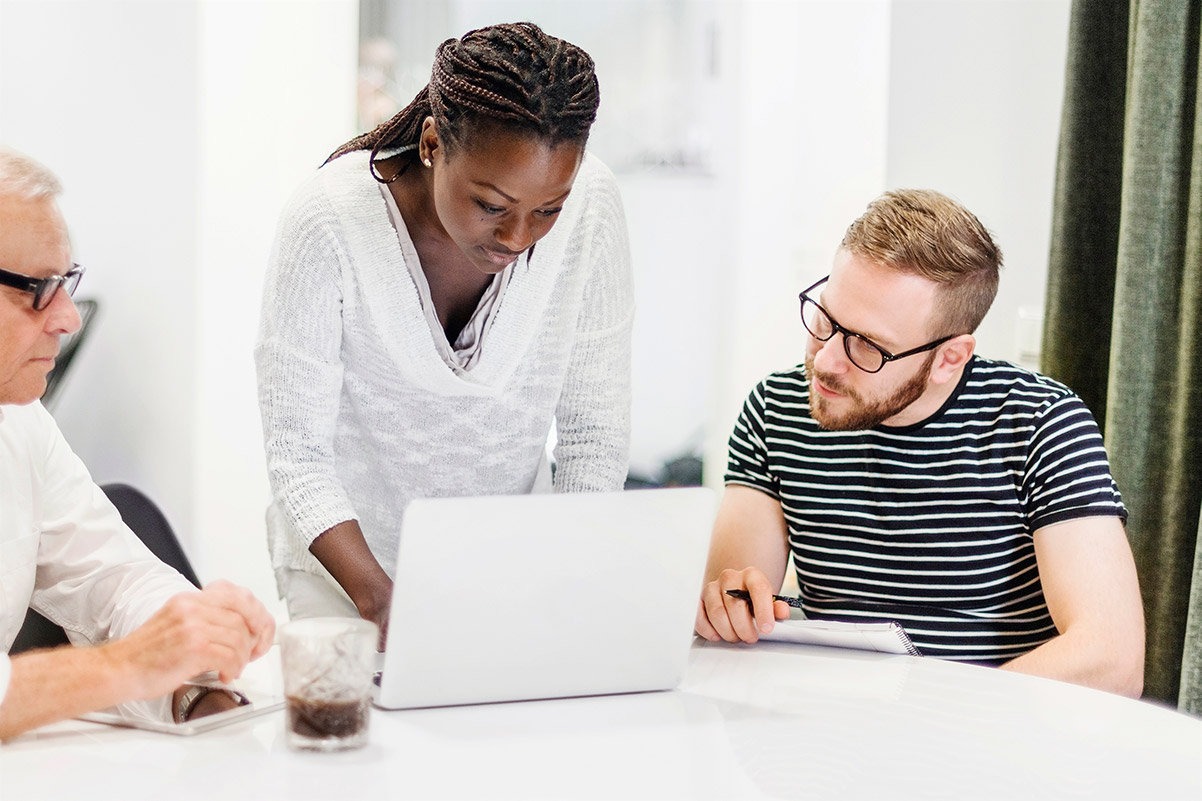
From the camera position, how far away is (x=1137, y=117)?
205cm

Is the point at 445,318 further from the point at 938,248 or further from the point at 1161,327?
the point at 1161,327

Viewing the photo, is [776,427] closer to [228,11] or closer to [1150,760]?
[1150,760]

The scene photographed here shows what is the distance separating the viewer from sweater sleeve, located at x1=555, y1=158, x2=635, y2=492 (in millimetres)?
1574

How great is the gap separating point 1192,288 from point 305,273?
141 centimetres

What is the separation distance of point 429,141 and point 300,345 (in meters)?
0.28

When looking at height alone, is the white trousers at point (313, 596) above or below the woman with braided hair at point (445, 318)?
below

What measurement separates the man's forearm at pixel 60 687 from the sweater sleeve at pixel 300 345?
1.30 feet

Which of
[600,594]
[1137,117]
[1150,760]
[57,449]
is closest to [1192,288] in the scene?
[1137,117]

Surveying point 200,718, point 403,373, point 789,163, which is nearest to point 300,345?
point 403,373

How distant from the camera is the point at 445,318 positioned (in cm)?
155

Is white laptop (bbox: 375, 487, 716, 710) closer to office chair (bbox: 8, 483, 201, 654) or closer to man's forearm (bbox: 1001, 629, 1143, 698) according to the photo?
man's forearm (bbox: 1001, 629, 1143, 698)

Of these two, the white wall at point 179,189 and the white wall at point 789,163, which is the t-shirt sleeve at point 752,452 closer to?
the white wall at point 789,163

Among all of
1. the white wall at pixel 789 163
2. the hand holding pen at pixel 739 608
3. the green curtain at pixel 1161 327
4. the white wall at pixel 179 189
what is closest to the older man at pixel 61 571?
the hand holding pen at pixel 739 608

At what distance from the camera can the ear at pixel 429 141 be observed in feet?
4.57
